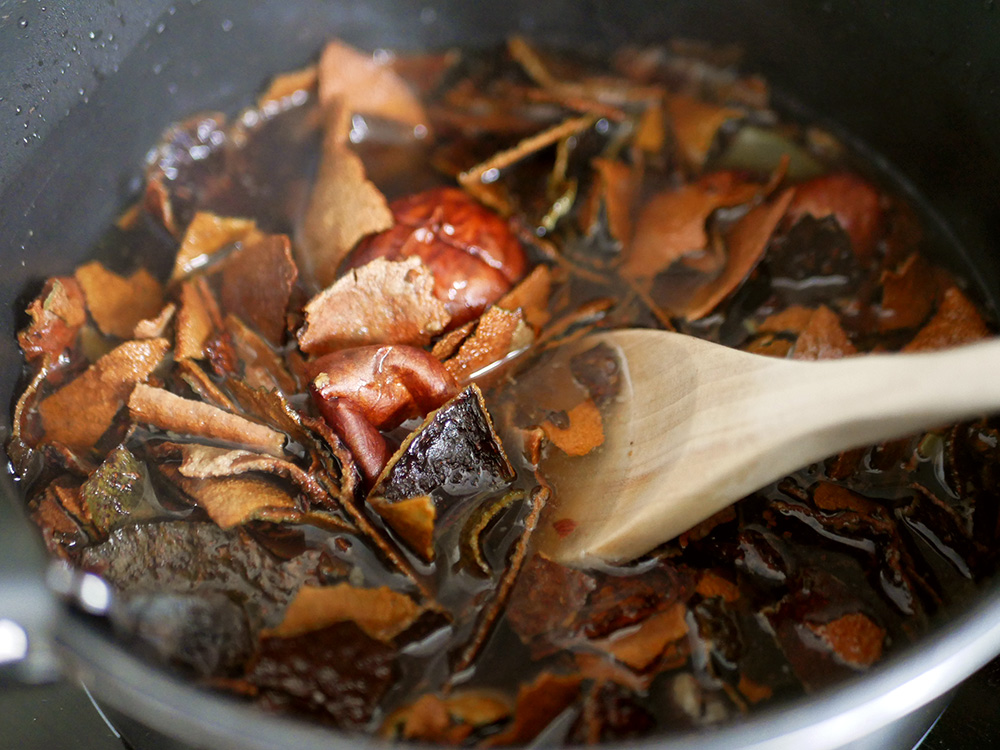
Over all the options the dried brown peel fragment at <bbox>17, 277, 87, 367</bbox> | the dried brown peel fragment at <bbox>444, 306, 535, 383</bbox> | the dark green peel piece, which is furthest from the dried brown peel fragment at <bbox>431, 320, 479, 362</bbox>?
the dried brown peel fragment at <bbox>17, 277, 87, 367</bbox>

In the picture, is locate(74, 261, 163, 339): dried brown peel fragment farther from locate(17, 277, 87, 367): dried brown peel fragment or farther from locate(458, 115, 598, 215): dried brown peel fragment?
locate(458, 115, 598, 215): dried brown peel fragment

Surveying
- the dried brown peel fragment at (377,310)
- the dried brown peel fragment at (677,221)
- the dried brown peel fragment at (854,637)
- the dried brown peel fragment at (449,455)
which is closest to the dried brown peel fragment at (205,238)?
the dried brown peel fragment at (377,310)

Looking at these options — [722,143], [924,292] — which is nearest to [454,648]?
[924,292]

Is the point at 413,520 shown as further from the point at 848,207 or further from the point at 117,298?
the point at 848,207

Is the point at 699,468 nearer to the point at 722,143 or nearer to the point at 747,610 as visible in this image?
the point at 747,610

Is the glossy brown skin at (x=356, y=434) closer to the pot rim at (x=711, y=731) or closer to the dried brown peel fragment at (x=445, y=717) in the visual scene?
the dried brown peel fragment at (x=445, y=717)

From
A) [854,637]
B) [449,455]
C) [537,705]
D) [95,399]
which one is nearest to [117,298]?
[95,399]

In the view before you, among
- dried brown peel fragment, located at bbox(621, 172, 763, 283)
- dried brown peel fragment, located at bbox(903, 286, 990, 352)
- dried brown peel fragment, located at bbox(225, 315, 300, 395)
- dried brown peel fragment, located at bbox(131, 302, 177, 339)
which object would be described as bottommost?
dried brown peel fragment, located at bbox(903, 286, 990, 352)

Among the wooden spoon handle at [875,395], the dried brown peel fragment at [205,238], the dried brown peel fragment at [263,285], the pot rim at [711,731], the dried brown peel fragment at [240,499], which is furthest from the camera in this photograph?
the dried brown peel fragment at [205,238]
